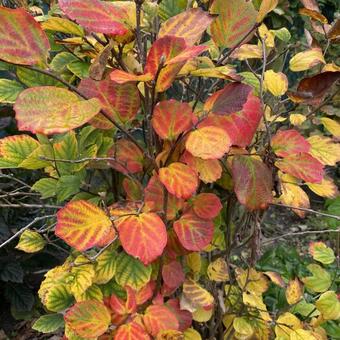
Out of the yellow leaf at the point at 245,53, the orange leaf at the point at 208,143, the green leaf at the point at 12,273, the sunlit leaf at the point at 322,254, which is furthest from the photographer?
the green leaf at the point at 12,273

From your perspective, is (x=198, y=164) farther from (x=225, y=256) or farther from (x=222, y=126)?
(x=225, y=256)

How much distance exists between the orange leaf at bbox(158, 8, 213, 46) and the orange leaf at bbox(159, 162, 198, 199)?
0.21 m

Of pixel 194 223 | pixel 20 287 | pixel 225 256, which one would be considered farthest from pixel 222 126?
pixel 20 287

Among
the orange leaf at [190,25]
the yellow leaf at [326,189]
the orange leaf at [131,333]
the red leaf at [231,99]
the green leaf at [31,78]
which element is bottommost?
the orange leaf at [131,333]

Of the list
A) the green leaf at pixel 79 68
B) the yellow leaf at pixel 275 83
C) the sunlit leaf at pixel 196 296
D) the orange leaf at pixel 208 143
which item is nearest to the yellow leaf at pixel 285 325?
the sunlit leaf at pixel 196 296

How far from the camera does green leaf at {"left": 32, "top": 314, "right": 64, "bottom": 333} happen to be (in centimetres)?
104

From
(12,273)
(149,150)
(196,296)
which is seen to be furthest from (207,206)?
(12,273)

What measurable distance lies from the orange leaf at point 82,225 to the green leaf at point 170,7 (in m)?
0.43

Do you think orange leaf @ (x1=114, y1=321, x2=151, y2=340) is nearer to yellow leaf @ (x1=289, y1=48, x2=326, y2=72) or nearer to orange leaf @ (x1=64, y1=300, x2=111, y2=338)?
orange leaf @ (x1=64, y1=300, x2=111, y2=338)

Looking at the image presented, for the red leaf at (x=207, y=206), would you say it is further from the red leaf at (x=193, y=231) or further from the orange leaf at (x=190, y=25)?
the orange leaf at (x=190, y=25)

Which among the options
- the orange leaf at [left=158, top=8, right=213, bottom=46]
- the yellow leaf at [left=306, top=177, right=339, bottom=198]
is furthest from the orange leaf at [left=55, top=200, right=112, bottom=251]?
the yellow leaf at [left=306, top=177, right=339, bottom=198]

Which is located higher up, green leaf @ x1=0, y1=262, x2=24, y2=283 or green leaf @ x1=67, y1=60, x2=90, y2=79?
green leaf @ x1=67, y1=60, x2=90, y2=79

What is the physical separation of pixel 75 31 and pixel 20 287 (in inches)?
57.9

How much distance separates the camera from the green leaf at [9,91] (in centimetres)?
95
